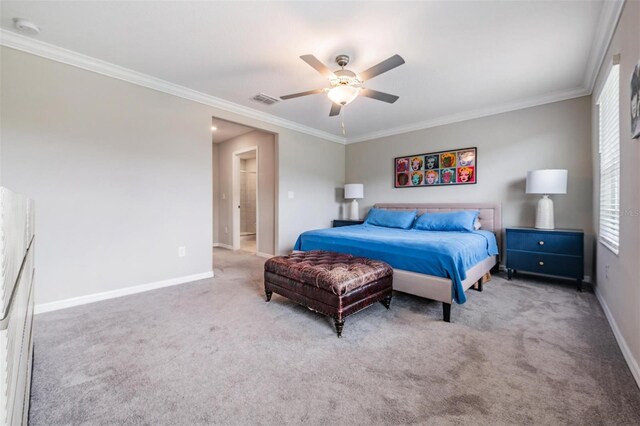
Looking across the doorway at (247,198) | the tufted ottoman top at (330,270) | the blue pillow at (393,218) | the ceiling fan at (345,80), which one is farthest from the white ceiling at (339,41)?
the doorway at (247,198)

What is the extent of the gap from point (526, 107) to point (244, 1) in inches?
149

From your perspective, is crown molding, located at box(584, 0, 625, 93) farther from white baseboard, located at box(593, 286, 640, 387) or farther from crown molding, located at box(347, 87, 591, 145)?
white baseboard, located at box(593, 286, 640, 387)

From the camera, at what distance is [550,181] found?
10.7ft

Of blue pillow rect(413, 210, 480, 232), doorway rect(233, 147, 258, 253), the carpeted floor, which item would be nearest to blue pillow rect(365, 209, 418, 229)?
blue pillow rect(413, 210, 480, 232)

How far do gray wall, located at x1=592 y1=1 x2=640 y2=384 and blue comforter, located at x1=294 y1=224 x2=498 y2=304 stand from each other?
94cm

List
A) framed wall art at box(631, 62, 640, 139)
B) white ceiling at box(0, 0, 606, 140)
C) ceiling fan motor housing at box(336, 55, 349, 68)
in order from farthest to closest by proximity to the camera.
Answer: ceiling fan motor housing at box(336, 55, 349, 68) < white ceiling at box(0, 0, 606, 140) < framed wall art at box(631, 62, 640, 139)

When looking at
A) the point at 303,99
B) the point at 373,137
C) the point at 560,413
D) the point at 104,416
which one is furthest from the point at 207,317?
the point at 373,137

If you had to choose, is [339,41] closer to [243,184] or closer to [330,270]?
[330,270]

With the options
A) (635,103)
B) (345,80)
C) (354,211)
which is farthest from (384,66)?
(354,211)

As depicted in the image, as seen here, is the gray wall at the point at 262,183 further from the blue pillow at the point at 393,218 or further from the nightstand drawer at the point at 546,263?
the nightstand drawer at the point at 546,263

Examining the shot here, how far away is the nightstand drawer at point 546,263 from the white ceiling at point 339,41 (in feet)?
6.60

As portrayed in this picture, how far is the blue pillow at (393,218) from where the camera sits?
13.7 feet

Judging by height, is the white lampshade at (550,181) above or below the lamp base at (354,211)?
above

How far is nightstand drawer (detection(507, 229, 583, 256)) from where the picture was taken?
3057 mm
